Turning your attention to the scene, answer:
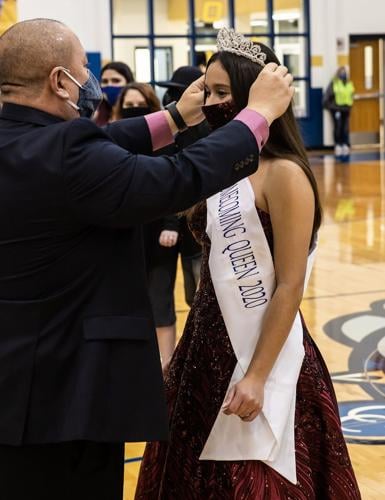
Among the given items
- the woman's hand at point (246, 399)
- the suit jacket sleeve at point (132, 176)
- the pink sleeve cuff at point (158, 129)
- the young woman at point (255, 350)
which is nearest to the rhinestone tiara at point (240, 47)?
the young woman at point (255, 350)

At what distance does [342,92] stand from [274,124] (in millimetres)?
20747

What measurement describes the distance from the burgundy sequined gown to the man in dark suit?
468 millimetres

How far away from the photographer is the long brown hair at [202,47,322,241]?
2.45 meters

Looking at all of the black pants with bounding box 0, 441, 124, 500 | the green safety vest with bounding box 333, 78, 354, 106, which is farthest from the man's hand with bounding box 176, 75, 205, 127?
the green safety vest with bounding box 333, 78, 354, 106

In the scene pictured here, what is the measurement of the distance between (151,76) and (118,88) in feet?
52.3

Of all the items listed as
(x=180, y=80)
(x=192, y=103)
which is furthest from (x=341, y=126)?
(x=192, y=103)

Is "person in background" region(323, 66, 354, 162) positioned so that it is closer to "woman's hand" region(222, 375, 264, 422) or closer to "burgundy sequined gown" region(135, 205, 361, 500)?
"burgundy sequined gown" region(135, 205, 361, 500)

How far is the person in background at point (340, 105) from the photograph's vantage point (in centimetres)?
2258

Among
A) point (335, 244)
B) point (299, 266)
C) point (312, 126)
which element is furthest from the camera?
point (312, 126)

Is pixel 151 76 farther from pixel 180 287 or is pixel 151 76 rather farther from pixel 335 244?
pixel 180 287

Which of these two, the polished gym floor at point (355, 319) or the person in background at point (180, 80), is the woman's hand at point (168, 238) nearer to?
the person in background at point (180, 80)

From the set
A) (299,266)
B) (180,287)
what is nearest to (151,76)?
(180,287)

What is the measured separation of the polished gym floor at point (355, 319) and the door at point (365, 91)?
12.1m

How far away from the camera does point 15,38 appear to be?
2037 mm
